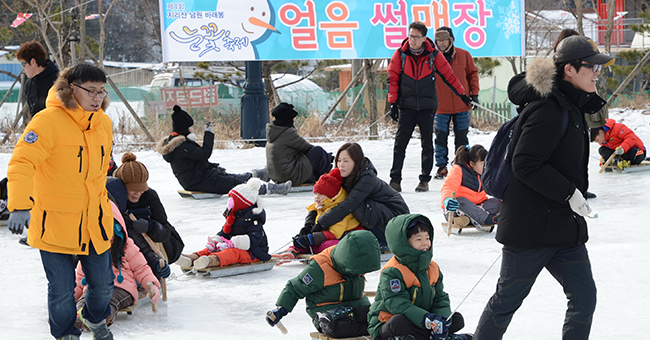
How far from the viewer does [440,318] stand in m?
2.99

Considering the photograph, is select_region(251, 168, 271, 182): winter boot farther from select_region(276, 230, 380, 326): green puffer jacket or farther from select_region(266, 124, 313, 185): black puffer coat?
select_region(276, 230, 380, 326): green puffer jacket

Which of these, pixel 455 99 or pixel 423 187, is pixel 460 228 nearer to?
pixel 423 187

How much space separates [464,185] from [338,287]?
2.90 meters

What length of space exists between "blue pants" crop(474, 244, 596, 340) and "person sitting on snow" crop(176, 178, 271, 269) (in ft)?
7.58

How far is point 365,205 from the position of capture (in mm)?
5199

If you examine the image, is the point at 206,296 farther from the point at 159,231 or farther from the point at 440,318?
the point at 440,318

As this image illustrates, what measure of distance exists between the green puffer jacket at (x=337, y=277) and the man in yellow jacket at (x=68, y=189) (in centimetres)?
88

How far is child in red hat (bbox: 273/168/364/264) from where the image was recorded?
5.15 m

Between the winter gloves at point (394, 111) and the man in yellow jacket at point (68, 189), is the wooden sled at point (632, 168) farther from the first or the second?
the man in yellow jacket at point (68, 189)

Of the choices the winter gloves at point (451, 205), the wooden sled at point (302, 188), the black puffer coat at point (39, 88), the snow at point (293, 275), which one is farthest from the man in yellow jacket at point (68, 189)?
the wooden sled at point (302, 188)

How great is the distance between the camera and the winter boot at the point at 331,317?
3.25 m

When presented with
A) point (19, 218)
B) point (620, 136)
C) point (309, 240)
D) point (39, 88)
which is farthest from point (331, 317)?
point (620, 136)

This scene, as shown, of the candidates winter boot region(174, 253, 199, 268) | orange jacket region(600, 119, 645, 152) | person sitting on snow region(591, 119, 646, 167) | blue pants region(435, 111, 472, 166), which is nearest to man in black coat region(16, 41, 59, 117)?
winter boot region(174, 253, 199, 268)

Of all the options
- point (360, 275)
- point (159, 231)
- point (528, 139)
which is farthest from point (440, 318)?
point (159, 231)
